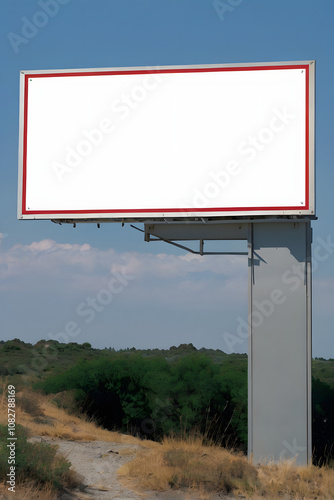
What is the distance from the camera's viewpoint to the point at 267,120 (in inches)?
537

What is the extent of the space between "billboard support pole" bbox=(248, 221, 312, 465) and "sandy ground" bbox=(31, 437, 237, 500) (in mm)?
2304

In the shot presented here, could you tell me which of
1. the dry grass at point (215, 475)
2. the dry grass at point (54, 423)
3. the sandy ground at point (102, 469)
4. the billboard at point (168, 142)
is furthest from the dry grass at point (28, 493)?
the billboard at point (168, 142)

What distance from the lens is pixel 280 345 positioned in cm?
1288

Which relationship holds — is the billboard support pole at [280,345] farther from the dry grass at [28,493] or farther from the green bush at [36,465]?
the dry grass at [28,493]

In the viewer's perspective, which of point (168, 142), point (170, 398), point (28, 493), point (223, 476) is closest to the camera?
point (28, 493)

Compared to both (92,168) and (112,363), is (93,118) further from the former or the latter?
(112,363)

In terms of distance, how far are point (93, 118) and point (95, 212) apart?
220 centimetres

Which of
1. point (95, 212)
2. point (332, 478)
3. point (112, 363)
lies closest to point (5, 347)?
point (112, 363)

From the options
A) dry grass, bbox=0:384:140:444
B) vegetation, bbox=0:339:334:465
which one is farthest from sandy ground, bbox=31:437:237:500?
vegetation, bbox=0:339:334:465

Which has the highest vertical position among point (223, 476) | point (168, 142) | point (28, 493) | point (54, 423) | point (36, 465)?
point (168, 142)

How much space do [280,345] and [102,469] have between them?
4.35 metres

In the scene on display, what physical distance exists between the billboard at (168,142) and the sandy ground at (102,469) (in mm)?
5147

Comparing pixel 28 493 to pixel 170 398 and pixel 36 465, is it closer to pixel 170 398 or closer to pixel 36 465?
pixel 36 465

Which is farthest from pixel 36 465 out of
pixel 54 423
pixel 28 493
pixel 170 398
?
pixel 170 398
